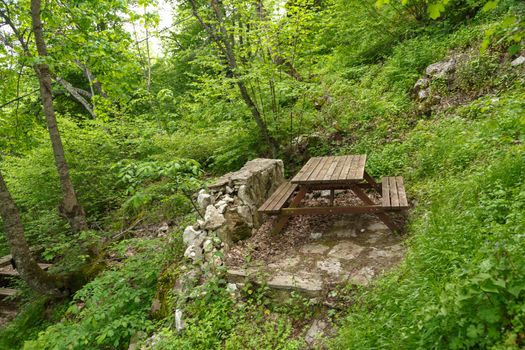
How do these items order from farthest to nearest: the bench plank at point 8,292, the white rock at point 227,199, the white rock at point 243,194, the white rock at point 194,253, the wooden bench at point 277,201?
the bench plank at point 8,292 < the white rock at point 243,194 < the white rock at point 227,199 < the wooden bench at point 277,201 < the white rock at point 194,253

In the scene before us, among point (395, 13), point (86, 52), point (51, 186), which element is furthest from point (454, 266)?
point (395, 13)

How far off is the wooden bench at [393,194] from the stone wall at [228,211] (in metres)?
1.98

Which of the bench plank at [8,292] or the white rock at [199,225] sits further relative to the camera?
the bench plank at [8,292]

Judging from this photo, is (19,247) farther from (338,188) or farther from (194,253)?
(338,188)

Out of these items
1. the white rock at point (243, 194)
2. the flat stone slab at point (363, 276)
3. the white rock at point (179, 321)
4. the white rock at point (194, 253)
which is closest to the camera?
the flat stone slab at point (363, 276)

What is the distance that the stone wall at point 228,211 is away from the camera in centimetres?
441

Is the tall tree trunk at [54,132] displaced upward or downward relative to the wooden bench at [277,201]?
upward

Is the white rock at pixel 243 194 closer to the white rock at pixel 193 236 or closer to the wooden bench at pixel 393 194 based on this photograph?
the white rock at pixel 193 236

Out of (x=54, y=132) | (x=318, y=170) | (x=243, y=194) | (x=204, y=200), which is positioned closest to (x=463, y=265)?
(x=318, y=170)

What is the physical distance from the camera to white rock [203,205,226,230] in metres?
4.54

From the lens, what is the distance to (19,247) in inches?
202

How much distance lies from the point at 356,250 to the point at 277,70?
4178 mm

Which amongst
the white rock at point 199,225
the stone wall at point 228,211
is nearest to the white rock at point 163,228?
the stone wall at point 228,211

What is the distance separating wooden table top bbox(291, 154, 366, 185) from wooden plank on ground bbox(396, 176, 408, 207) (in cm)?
63
